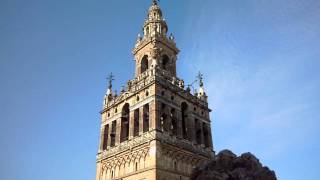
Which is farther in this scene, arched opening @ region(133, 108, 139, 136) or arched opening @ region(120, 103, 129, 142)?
arched opening @ region(120, 103, 129, 142)

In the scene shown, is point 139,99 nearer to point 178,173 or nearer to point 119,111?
point 119,111

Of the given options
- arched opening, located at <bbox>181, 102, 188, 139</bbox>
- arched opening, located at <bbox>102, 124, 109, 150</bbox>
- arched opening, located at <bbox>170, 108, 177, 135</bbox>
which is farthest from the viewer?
arched opening, located at <bbox>102, 124, 109, 150</bbox>

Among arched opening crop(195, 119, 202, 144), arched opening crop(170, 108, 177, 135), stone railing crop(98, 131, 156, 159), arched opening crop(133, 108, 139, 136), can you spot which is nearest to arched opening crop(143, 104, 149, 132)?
arched opening crop(133, 108, 139, 136)

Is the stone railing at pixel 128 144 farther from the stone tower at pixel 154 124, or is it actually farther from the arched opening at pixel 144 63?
the arched opening at pixel 144 63

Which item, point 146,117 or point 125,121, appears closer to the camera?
point 146,117

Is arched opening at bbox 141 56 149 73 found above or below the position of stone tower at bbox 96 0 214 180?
above

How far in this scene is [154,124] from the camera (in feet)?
109

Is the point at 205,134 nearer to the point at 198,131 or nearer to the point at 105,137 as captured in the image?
the point at 198,131

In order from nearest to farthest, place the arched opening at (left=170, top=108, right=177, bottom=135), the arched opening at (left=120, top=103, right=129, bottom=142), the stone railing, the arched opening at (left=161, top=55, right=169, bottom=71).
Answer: the stone railing
the arched opening at (left=170, top=108, right=177, bottom=135)
the arched opening at (left=120, top=103, right=129, bottom=142)
the arched opening at (left=161, top=55, right=169, bottom=71)

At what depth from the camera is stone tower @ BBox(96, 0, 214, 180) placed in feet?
108

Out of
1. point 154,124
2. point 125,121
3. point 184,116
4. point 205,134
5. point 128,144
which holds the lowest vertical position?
point 128,144

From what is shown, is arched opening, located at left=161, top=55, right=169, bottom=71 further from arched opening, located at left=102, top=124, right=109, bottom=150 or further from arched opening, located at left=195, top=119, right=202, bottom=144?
arched opening, located at left=102, top=124, right=109, bottom=150

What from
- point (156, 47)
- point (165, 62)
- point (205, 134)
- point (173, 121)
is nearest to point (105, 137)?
point (173, 121)

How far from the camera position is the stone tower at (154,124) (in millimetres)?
32969
